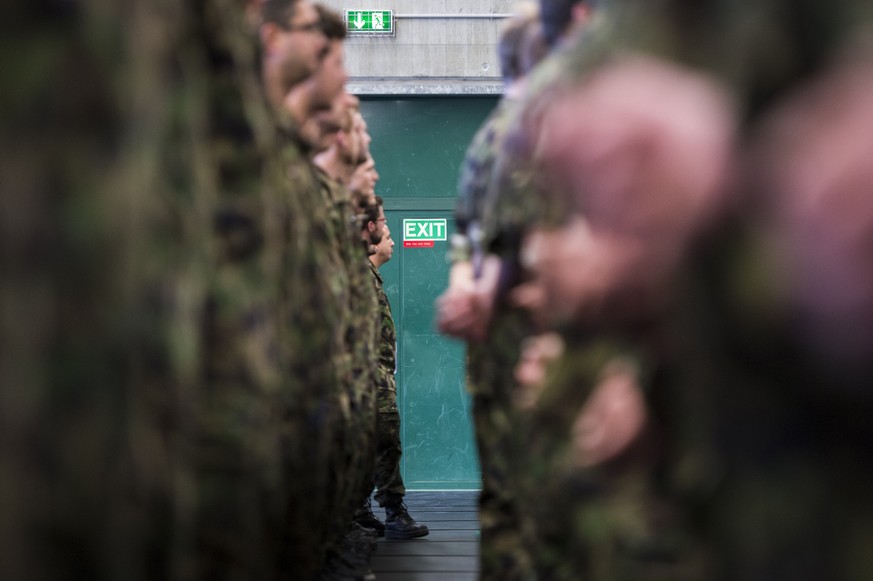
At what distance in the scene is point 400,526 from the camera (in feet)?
15.4

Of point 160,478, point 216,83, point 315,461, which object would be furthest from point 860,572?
point 315,461

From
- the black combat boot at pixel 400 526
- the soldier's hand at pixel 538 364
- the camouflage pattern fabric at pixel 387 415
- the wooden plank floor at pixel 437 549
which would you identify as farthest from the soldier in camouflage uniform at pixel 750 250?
the black combat boot at pixel 400 526

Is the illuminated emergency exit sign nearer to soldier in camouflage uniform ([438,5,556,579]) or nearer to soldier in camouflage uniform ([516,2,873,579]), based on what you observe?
soldier in camouflage uniform ([438,5,556,579])

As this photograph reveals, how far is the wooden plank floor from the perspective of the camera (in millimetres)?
3707

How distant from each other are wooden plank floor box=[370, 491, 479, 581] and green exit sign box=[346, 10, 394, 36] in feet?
9.80

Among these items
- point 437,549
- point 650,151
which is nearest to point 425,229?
point 437,549

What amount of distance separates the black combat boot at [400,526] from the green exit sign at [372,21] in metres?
3.46

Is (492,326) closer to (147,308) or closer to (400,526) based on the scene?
(147,308)

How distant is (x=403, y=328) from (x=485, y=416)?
490 cm

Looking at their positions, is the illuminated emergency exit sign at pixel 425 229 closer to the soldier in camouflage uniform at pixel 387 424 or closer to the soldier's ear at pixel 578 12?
the soldier in camouflage uniform at pixel 387 424

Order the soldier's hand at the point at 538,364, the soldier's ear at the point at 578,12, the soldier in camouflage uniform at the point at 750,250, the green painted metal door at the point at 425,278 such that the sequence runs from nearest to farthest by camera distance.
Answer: the soldier in camouflage uniform at the point at 750,250 → the soldier's hand at the point at 538,364 → the soldier's ear at the point at 578,12 → the green painted metal door at the point at 425,278

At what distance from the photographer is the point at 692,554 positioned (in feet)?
2.73

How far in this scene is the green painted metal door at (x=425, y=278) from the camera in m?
6.86

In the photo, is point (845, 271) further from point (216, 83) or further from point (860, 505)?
point (216, 83)
